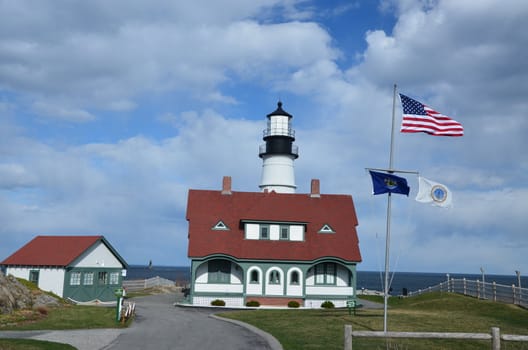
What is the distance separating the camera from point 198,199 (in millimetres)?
42625

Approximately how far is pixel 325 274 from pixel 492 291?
446 inches

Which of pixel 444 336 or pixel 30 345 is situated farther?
pixel 30 345

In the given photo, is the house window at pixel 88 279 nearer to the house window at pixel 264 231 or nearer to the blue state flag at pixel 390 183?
the house window at pixel 264 231

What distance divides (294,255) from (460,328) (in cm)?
1761

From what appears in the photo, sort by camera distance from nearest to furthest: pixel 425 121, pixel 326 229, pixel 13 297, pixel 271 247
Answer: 1. pixel 425 121
2. pixel 13 297
3. pixel 271 247
4. pixel 326 229

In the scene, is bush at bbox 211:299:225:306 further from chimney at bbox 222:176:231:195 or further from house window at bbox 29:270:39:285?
house window at bbox 29:270:39:285

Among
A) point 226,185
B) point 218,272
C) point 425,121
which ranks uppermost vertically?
point 226,185

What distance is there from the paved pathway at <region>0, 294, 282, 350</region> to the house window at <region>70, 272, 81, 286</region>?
14763mm

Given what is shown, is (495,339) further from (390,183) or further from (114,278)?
(114,278)

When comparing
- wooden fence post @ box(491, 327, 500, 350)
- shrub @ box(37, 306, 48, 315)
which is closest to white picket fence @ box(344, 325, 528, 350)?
wooden fence post @ box(491, 327, 500, 350)

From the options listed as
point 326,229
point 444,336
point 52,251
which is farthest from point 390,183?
point 52,251

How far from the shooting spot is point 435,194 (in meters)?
19.7

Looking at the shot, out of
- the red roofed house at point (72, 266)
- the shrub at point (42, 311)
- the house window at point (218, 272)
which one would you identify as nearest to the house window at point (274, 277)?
the house window at point (218, 272)

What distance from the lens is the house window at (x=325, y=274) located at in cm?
3922
